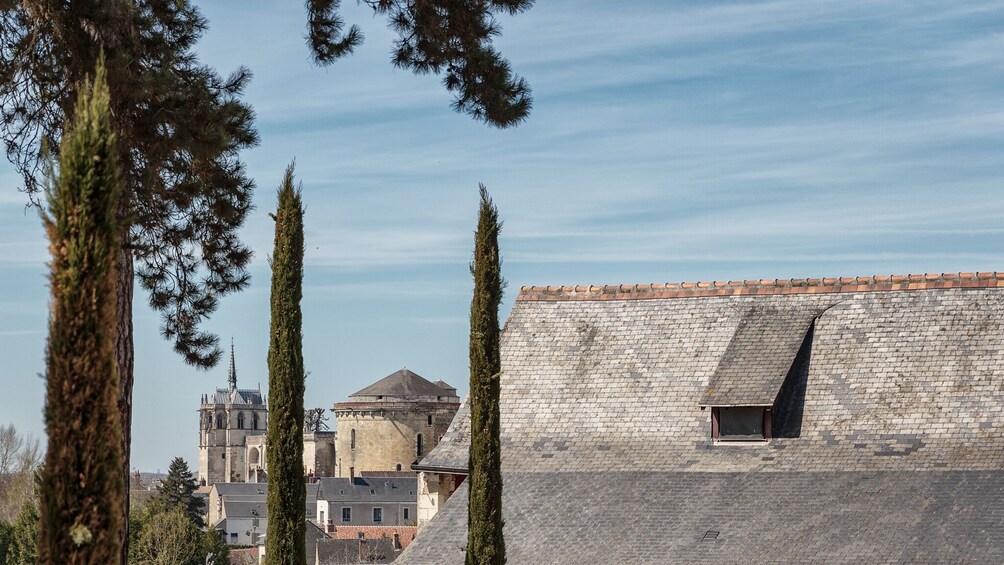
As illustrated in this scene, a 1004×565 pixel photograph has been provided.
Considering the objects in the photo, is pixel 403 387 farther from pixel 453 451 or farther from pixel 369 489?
pixel 453 451

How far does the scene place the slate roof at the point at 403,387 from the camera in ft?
323

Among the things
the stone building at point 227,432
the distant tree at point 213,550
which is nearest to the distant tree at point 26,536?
the distant tree at point 213,550

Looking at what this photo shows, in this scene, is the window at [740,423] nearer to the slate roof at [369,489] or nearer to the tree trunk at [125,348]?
the tree trunk at [125,348]

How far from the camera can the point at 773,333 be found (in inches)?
970

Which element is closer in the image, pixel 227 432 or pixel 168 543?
pixel 168 543

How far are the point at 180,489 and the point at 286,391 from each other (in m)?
70.0

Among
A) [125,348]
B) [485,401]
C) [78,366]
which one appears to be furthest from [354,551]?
[78,366]

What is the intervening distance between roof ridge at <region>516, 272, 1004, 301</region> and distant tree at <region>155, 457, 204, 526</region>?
199ft

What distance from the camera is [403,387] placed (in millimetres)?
98875

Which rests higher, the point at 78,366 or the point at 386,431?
the point at 386,431

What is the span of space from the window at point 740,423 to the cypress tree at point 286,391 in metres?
8.33

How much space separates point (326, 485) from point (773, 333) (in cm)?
8990

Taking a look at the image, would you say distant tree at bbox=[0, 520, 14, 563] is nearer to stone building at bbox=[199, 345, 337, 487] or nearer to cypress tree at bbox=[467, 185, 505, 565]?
cypress tree at bbox=[467, 185, 505, 565]

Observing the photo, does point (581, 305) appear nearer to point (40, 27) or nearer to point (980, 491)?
point (980, 491)
